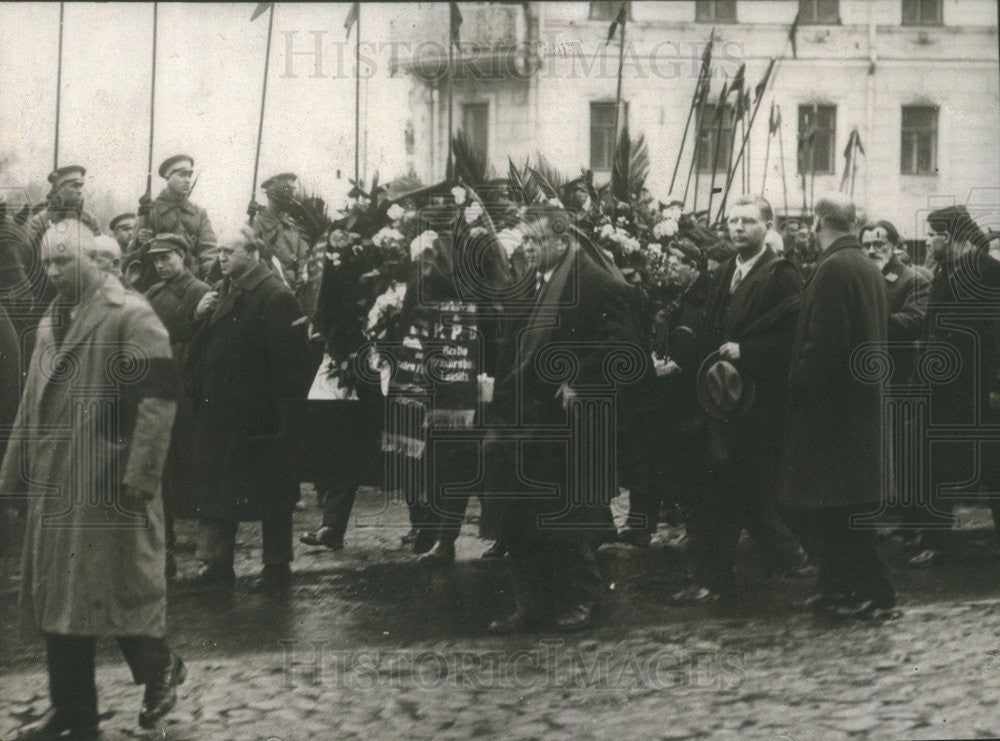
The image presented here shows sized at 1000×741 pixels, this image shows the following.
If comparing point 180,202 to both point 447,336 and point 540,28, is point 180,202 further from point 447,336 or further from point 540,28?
point 540,28

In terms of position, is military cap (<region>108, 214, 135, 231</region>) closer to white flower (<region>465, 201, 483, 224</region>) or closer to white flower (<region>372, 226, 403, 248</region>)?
white flower (<region>372, 226, 403, 248</region>)

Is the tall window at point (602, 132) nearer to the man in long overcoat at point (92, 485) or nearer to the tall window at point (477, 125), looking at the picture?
the tall window at point (477, 125)

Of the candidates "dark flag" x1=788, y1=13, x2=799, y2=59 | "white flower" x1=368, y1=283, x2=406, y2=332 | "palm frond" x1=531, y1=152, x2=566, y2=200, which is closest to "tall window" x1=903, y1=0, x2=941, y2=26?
"dark flag" x1=788, y1=13, x2=799, y2=59

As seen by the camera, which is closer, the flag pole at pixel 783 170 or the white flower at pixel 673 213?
the white flower at pixel 673 213

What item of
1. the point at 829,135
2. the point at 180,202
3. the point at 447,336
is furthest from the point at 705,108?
the point at 180,202

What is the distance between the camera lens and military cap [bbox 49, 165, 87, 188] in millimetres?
5262

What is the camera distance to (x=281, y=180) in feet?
17.5

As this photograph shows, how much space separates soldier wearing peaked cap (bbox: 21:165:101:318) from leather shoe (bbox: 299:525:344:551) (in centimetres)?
141

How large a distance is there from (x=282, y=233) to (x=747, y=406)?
2128 millimetres

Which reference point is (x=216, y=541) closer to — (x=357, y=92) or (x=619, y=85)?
(x=357, y=92)

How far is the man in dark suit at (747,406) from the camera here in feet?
17.8

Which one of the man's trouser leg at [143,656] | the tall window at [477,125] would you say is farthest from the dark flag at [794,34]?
the man's trouser leg at [143,656]

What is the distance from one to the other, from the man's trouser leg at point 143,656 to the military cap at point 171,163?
192 cm

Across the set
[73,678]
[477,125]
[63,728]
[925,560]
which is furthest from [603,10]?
[63,728]
